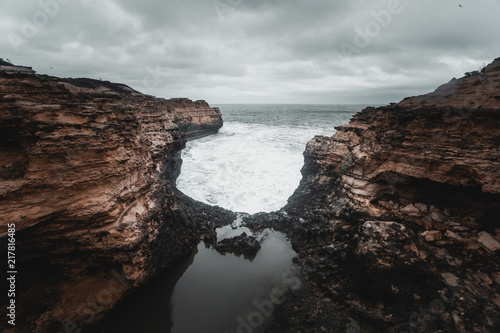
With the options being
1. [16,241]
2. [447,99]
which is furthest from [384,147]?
[16,241]

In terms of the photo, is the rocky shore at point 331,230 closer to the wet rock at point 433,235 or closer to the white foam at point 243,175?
the wet rock at point 433,235

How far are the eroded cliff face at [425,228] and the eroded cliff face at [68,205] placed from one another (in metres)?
5.21

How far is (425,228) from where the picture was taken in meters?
6.85

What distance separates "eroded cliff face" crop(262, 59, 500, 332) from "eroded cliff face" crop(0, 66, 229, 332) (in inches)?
205

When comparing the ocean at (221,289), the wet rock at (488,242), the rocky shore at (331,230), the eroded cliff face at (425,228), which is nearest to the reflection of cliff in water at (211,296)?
the ocean at (221,289)

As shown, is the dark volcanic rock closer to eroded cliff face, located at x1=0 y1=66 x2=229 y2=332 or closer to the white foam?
eroded cliff face, located at x1=0 y1=66 x2=229 y2=332

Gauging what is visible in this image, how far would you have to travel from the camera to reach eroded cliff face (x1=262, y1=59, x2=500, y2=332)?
5.51 m

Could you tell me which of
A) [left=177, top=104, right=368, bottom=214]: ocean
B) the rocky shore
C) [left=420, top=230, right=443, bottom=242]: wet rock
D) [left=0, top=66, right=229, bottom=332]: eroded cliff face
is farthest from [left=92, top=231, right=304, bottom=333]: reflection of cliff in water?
[left=177, top=104, right=368, bottom=214]: ocean

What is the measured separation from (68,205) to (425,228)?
10.3 metres

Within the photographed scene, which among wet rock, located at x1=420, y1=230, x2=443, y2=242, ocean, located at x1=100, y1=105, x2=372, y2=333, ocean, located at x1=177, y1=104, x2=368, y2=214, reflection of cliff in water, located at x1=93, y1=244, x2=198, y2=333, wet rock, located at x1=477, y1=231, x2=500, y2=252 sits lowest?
ocean, located at x1=100, y1=105, x2=372, y2=333

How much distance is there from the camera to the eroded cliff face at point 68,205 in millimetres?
4719

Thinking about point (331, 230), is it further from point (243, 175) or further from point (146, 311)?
point (243, 175)

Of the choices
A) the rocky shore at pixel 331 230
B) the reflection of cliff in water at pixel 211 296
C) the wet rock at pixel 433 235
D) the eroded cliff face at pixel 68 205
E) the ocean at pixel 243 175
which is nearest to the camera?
the eroded cliff face at pixel 68 205

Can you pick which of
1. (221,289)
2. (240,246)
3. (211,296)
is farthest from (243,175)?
(211,296)
